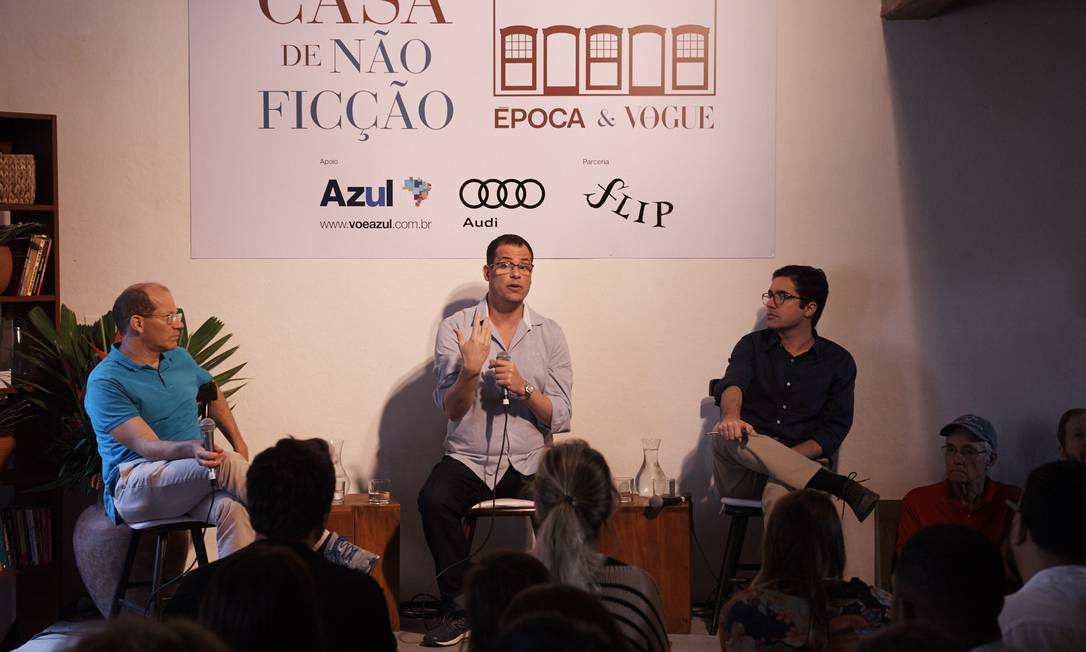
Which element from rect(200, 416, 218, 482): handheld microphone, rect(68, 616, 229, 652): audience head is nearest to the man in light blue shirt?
rect(200, 416, 218, 482): handheld microphone

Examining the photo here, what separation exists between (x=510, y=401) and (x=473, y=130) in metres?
1.22

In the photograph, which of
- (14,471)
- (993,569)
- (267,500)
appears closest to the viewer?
(993,569)

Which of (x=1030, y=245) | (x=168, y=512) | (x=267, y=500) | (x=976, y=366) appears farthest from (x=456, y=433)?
(x=1030, y=245)

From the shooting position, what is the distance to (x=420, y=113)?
16.0ft

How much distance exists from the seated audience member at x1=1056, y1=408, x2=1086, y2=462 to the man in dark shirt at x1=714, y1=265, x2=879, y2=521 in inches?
34.8

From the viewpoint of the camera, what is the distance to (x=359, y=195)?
4.90 metres

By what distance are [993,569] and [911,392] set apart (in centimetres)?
302

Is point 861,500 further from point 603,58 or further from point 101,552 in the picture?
point 101,552

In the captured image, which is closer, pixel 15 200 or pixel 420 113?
pixel 15 200

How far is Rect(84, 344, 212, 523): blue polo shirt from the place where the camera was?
13.0 ft

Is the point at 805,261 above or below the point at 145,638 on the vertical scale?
above

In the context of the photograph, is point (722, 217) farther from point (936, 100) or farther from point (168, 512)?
point (168, 512)

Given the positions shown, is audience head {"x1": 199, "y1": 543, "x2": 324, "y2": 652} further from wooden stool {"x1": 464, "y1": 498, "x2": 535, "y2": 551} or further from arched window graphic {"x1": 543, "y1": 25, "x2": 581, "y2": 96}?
arched window graphic {"x1": 543, "y1": 25, "x2": 581, "y2": 96}

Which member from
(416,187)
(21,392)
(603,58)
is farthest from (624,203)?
(21,392)
